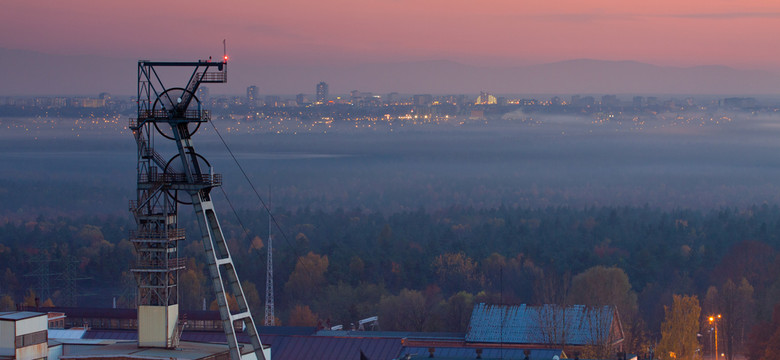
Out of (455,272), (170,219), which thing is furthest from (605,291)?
(170,219)

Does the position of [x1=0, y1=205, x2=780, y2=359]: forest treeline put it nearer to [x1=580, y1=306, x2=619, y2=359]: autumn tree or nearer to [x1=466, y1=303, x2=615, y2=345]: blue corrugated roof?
[x1=580, y1=306, x2=619, y2=359]: autumn tree

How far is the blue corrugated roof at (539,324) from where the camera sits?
7994 centimetres

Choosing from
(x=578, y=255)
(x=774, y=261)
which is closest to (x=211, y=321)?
(x=774, y=261)

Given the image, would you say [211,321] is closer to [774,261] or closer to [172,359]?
[172,359]

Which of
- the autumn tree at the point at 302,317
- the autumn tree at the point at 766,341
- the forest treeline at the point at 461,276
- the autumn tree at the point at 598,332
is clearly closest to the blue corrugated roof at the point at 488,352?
the autumn tree at the point at 598,332

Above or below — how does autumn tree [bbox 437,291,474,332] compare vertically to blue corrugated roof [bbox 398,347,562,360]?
below

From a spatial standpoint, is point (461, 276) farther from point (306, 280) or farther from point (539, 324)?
point (539, 324)

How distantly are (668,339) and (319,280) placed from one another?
70.3 meters

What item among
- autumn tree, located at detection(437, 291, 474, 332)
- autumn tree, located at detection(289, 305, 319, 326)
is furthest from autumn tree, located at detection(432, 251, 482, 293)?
autumn tree, located at detection(437, 291, 474, 332)

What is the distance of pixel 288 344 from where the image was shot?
73.6 metres

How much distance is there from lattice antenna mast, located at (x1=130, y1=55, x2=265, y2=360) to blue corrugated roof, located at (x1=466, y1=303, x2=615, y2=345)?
3054 cm

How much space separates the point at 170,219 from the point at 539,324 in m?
36.8

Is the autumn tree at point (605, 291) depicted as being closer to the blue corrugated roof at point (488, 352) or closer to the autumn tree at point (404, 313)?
the autumn tree at point (404, 313)

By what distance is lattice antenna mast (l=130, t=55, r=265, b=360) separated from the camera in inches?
2037
